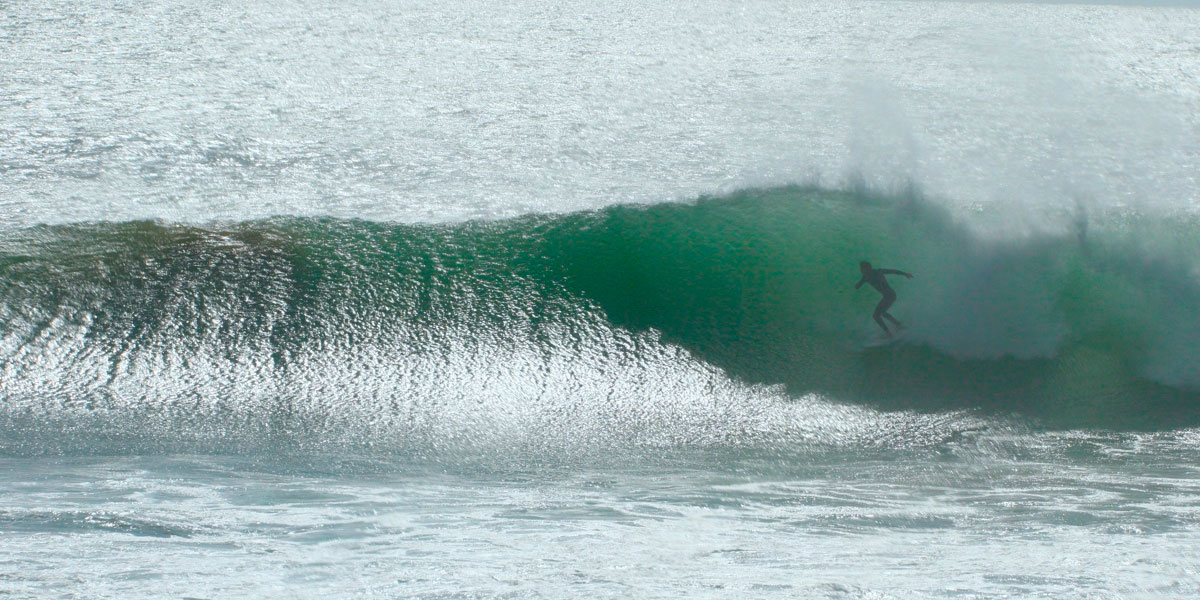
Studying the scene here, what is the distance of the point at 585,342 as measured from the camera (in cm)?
656

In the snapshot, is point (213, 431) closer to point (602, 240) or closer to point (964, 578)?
point (602, 240)

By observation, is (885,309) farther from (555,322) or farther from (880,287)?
(555,322)

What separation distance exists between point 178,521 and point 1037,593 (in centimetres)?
399

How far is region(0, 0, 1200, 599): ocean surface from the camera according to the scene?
424cm

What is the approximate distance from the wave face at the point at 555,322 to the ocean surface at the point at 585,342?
3 centimetres

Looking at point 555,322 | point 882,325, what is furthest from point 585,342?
point 882,325

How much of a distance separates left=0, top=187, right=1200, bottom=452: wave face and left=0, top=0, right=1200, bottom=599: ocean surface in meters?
0.03

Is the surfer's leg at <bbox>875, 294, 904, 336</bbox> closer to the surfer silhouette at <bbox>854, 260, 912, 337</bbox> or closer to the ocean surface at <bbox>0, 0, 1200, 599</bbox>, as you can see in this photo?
the surfer silhouette at <bbox>854, 260, 912, 337</bbox>

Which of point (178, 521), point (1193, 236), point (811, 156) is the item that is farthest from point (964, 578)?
point (811, 156)

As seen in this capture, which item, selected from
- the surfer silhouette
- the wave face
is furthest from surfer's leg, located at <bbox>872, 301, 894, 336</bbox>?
the wave face

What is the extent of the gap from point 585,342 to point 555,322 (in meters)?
0.33

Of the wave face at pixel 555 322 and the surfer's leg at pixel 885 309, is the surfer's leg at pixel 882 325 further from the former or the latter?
the wave face at pixel 555 322

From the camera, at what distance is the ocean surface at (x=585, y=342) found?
4242 mm

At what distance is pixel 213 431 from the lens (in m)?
5.59
